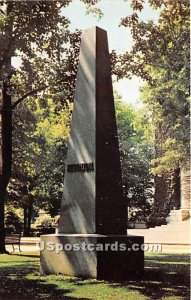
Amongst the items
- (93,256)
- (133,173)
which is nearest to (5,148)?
(93,256)

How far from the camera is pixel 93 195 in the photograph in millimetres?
9539

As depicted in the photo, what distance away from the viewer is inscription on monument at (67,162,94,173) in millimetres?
9781

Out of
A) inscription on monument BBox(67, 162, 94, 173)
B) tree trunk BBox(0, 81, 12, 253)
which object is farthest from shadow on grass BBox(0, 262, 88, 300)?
tree trunk BBox(0, 81, 12, 253)

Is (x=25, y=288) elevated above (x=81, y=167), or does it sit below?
below

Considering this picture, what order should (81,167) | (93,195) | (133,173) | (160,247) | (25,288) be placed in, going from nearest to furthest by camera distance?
(25,288), (93,195), (81,167), (160,247), (133,173)

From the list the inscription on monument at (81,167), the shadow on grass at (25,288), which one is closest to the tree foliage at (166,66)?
the inscription on monument at (81,167)

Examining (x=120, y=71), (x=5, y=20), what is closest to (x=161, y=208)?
(x=120, y=71)

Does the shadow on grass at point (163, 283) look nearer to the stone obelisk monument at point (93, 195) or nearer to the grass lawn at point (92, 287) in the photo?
the grass lawn at point (92, 287)

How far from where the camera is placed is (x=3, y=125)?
17500 mm

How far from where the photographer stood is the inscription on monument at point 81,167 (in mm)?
9781

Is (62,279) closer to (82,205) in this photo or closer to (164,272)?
(82,205)

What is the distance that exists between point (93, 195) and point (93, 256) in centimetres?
124

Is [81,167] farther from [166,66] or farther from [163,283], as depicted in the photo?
[166,66]

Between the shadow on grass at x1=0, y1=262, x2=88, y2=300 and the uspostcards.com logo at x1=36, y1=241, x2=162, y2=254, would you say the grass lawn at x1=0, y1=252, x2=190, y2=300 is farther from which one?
the uspostcards.com logo at x1=36, y1=241, x2=162, y2=254
